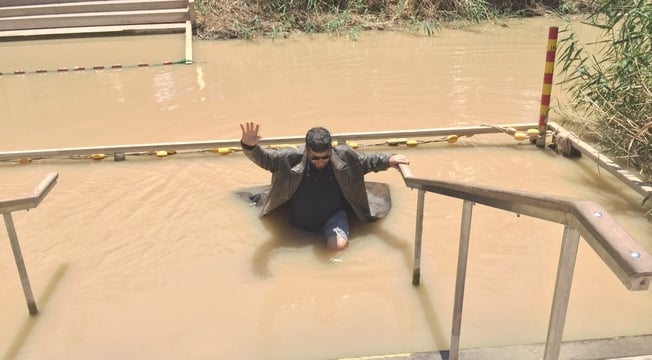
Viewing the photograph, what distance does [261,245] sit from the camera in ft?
15.3

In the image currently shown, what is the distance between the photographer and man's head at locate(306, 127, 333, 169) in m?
4.15

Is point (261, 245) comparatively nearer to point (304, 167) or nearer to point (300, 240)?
point (300, 240)

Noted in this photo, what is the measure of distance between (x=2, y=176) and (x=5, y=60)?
5870 millimetres

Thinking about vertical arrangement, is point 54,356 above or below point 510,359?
below

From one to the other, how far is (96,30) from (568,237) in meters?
12.3

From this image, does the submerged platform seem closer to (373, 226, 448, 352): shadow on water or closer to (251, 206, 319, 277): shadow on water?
(373, 226, 448, 352): shadow on water

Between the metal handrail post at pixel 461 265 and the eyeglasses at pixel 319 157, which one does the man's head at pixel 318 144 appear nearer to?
the eyeglasses at pixel 319 157

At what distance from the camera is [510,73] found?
9.37m

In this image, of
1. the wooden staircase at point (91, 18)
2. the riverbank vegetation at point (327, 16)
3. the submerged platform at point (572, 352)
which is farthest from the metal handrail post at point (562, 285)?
the wooden staircase at point (91, 18)

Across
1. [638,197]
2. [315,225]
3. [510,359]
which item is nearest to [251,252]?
[315,225]

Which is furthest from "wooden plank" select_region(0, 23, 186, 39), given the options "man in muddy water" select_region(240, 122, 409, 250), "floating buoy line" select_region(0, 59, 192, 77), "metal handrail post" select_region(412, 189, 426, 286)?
"metal handrail post" select_region(412, 189, 426, 286)

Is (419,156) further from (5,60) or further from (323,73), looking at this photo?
(5,60)

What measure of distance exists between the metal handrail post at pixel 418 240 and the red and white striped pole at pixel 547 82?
2.82 meters

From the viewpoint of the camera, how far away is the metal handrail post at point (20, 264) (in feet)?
11.3
